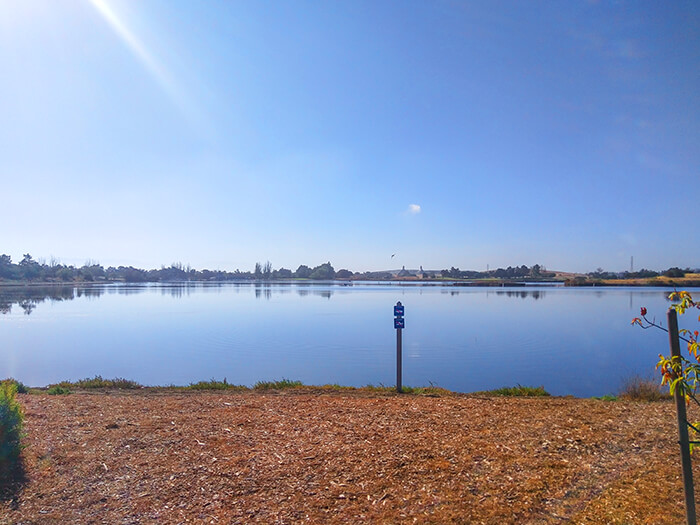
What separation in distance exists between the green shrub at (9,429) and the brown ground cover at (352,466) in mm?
172

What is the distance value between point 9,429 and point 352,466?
3253 millimetres

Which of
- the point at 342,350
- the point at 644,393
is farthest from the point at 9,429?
the point at 342,350

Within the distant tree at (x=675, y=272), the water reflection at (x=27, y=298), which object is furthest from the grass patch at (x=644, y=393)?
the distant tree at (x=675, y=272)

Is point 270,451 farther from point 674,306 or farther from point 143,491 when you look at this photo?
point 674,306

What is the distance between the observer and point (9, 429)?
13.6 feet

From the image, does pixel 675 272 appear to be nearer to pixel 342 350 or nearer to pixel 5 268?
pixel 342 350

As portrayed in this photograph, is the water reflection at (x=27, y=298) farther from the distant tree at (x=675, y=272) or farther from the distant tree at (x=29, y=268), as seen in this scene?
the distant tree at (x=675, y=272)

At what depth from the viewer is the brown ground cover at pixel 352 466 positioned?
3.22m

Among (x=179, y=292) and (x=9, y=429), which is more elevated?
(x=9, y=429)

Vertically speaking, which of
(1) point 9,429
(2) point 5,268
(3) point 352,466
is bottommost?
(3) point 352,466

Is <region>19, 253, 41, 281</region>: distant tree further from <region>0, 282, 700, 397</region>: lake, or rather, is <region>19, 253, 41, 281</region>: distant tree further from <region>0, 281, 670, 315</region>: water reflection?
<region>0, 282, 700, 397</region>: lake

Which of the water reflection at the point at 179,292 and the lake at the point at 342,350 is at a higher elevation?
the water reflection at the point at 179,292

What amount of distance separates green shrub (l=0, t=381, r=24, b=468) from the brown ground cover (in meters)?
0.17

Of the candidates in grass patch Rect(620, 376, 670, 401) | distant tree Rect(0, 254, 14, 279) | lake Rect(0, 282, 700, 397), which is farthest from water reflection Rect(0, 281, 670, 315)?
grass patch Rect(620, 376, 670, 401)
